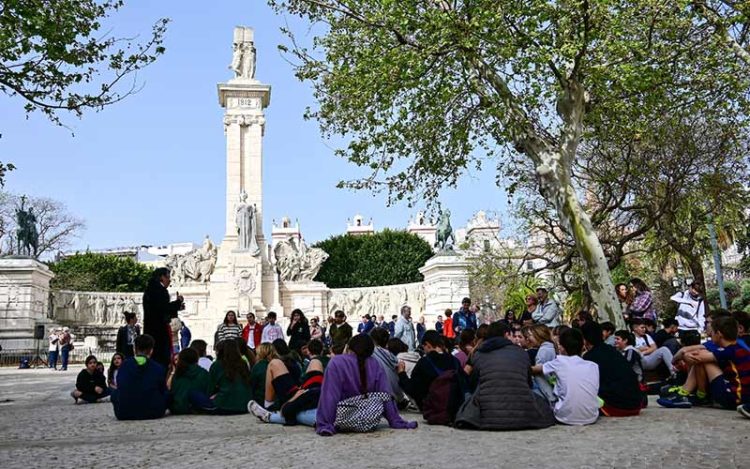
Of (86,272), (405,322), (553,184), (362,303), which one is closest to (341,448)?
(553,184)

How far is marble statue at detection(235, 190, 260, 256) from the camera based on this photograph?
29211mm

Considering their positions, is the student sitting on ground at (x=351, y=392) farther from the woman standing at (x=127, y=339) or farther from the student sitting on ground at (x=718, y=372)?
the woman standing at (x=127, y=339)

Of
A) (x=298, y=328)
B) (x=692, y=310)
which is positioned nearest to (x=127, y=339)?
(x=298, y=328)

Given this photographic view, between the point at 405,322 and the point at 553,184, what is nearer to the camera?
the point at 553,184

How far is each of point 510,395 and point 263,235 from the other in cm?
2447

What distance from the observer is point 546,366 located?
7.14 metres

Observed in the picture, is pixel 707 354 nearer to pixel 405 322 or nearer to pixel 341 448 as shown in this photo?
pixel 341 448

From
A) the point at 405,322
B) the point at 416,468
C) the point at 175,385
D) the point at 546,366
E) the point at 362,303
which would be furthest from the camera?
the point at 362,303

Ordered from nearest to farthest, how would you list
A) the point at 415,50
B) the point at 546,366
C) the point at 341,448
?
the point at 341,448
the point at 546,366
the point at 415,50

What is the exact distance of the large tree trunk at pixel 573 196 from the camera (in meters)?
12.2

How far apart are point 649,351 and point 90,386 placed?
29.3ft

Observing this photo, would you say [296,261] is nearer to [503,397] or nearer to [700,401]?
[700,401]

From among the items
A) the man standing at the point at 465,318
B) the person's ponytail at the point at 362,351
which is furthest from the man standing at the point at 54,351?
the person's ponytail at the point at 362,351

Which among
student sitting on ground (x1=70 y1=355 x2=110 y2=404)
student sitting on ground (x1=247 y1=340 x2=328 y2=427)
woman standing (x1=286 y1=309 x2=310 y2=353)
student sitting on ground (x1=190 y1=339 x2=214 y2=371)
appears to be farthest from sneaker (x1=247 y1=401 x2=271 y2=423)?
woman standing (x1=286 y1=309 x2=310 y2=353)
